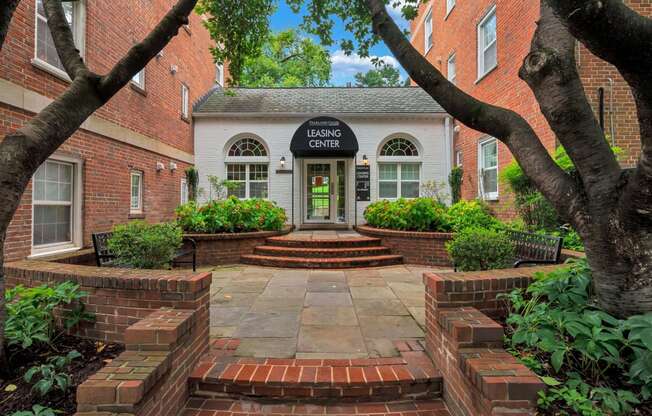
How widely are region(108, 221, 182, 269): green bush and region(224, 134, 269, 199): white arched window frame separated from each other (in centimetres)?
741

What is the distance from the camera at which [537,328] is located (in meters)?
2.27

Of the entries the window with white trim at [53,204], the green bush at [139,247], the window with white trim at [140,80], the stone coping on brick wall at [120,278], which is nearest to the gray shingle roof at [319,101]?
the window with white trim at [140,80]

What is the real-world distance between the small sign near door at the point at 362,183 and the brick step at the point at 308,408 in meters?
9.63

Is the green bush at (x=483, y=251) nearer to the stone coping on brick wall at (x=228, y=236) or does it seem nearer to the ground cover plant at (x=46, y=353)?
the ground cover plant at (x=46, y=353)

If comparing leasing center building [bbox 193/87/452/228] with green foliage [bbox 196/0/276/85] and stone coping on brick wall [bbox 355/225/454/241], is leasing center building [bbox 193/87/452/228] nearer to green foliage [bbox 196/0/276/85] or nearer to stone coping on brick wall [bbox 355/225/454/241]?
stone coping on brick wall [bbox 355/225/454/241]

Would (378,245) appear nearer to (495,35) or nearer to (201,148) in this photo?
(495,35)

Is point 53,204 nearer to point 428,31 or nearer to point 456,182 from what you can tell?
point 456,182

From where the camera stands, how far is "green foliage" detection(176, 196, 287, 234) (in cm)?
781

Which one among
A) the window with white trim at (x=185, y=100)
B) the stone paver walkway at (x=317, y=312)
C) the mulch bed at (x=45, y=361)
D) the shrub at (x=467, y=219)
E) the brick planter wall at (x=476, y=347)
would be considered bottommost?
the stone paver walkway at (x=317, y=312)

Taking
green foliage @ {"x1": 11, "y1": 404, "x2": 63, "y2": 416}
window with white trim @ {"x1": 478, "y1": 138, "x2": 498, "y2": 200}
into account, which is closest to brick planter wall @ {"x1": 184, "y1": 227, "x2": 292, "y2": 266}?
green foliage @ {"x1": 11, "y1": 404, "x2": 63, "y2": 416}

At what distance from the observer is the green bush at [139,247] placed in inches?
187

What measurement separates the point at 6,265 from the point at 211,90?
511 inches

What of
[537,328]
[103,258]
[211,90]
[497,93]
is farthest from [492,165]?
[211,90]

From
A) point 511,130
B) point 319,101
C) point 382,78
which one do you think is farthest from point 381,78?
point 511,130
